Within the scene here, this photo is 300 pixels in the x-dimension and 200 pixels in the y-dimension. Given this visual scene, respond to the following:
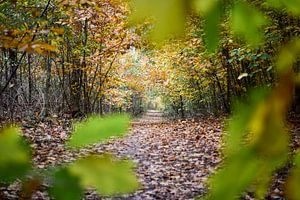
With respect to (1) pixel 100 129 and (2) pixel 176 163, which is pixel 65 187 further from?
(2) pixel 176 163

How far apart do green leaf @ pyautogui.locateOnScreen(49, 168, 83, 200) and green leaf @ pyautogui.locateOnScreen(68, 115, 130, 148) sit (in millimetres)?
43

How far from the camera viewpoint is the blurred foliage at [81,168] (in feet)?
1.54

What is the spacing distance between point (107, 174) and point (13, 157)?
115 millimetres

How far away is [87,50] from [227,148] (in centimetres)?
1128

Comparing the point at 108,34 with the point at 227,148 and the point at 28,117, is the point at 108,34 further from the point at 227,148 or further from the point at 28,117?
the point at 227,148

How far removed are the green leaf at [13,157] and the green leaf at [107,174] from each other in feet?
0.18

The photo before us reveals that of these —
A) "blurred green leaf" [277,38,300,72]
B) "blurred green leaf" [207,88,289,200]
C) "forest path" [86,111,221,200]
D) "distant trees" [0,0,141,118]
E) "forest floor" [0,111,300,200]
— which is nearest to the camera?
"blurred green leaf" [207,88,289,200]

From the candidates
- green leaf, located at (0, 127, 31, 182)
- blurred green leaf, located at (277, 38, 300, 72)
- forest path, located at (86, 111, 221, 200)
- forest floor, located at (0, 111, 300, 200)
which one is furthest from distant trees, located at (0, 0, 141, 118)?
green leaf, located at (0, 127, 31, 182)

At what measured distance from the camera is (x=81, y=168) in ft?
1.61

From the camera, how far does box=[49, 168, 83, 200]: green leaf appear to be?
18.2 inches

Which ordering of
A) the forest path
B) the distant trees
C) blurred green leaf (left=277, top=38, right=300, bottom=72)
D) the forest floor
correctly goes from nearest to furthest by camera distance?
blurred green leaf (left=277, top=38, right=300, bottom=72)
the forest floor
the forest path
the distant trees

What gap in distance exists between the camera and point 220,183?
447 mm

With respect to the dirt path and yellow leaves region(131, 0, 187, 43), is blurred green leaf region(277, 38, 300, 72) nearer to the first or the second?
yellow leaves region(131, 0, 187, 43)

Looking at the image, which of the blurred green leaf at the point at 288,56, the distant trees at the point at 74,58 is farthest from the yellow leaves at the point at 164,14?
the distant trees at the point at 74,58
